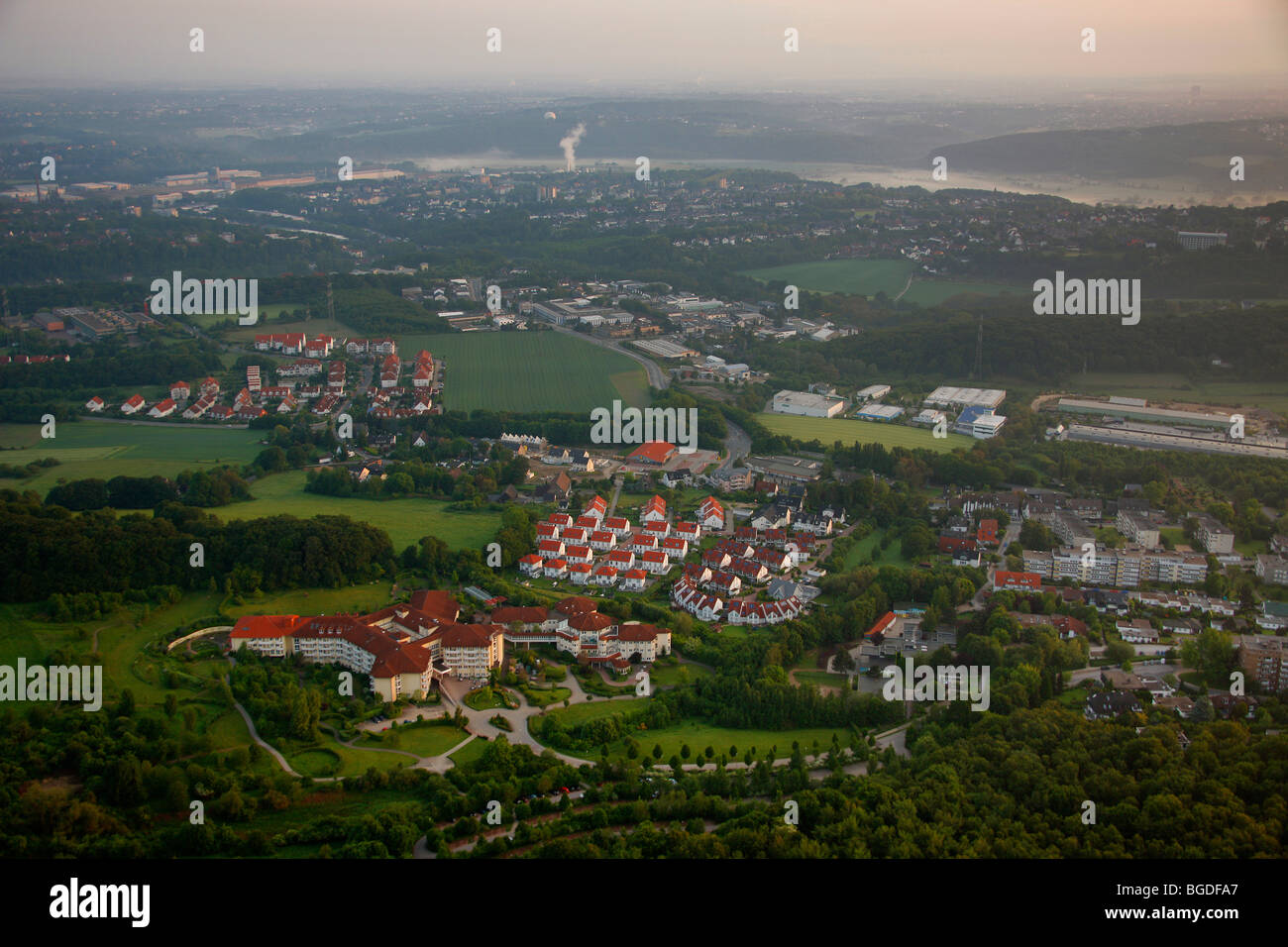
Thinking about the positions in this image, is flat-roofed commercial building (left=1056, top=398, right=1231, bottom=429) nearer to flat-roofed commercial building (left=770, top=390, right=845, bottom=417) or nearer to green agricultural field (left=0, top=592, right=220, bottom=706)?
Answer: flat-roofed commercial building (left=770, top=390, right=845, bottom=417)

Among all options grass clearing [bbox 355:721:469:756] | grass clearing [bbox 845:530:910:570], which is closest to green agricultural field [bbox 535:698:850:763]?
grass clearing [bbox 355:721:469:756]

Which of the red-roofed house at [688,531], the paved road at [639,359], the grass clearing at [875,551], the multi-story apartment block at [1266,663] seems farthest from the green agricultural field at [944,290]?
the multi-story apartment block at [1266,663]

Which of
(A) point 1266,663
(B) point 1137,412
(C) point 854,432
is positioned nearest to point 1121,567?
(A) point 1266,663

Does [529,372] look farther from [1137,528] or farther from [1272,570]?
[1272,570]

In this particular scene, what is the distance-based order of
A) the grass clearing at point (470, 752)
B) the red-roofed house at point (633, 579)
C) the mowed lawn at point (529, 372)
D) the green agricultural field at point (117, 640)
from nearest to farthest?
1. the grass clearing at point (470, 752)
2. the green agricultural field at point (117, 640)
3. the red-roofed house at point (633, 579)
4. the mowed lawn at point (529, 372)

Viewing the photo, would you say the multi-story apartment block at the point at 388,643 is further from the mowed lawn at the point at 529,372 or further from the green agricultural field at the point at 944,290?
the green agricultural field at the point at 944,290
